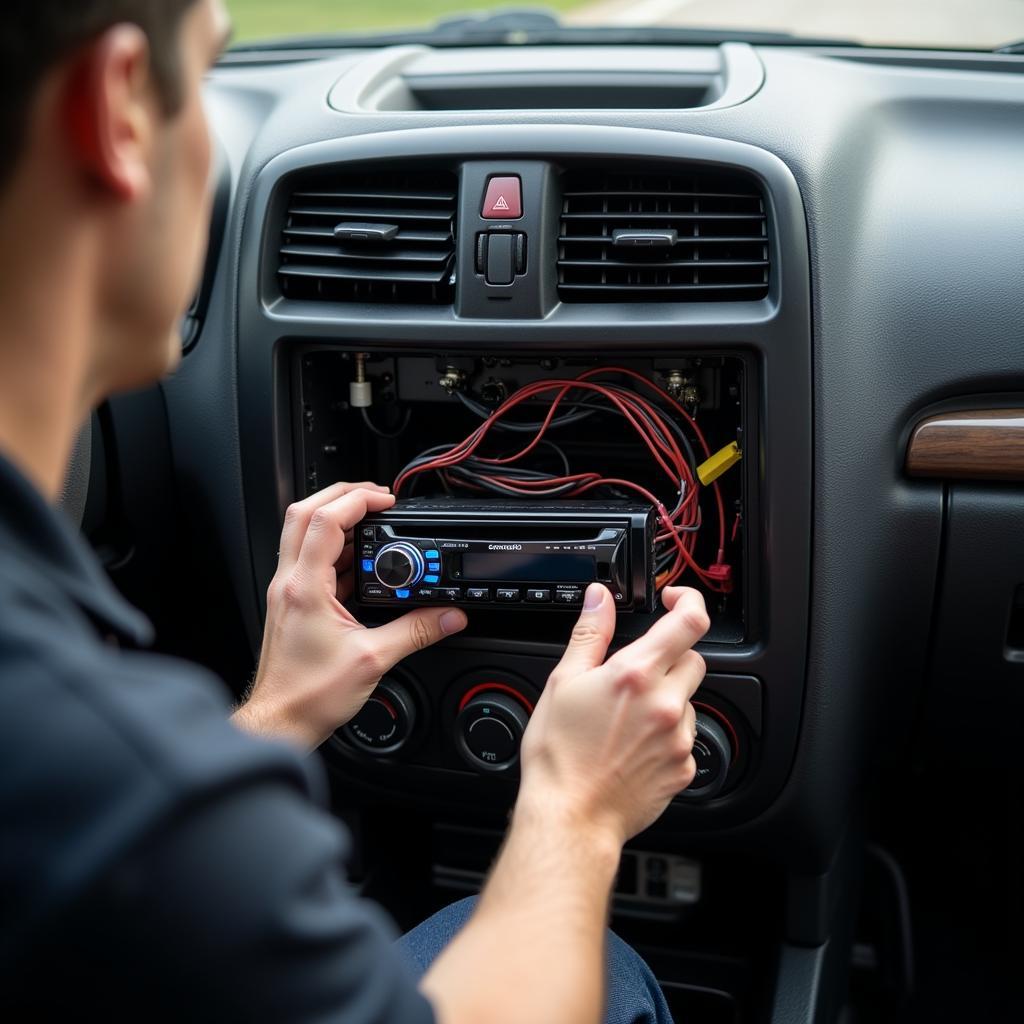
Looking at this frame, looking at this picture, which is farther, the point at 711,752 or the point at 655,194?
the point at 711,752

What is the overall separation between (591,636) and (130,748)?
739 mm

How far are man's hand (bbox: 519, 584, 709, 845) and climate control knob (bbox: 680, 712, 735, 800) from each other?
1.29 feet

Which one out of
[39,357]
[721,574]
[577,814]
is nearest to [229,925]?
[39,357]

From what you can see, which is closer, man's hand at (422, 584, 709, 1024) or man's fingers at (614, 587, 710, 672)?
man's hand at (422, 584, 709, 1024)

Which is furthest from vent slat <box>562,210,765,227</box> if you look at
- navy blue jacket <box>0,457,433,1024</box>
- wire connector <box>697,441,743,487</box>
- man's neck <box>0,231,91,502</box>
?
navy blue jacket <box>0,457,433,1024</box>

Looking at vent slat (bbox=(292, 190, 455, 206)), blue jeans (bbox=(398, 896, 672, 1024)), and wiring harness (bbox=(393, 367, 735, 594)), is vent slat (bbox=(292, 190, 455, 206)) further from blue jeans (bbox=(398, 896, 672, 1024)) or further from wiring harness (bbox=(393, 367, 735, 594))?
blue jeans (bbox=(398, 896, 672, 1024))

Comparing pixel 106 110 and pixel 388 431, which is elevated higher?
pixel 106 110

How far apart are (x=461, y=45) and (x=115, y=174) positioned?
5.23ft

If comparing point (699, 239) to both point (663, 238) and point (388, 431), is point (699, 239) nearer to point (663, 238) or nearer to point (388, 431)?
point (663, 238)

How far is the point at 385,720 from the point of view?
1.79 m

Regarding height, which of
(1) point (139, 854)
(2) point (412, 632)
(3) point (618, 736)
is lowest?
(2) point (412, 632)

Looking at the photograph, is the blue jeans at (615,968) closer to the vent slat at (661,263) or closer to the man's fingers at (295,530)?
the man's fingers at (295,530)

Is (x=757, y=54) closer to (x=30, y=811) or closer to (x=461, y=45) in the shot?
(x=461, y=45)

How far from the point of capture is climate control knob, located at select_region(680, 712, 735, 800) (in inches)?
65.9
